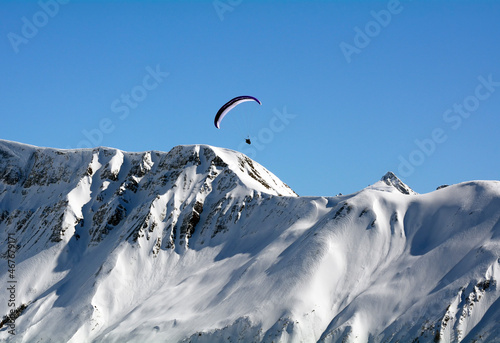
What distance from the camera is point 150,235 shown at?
156750 millimetres

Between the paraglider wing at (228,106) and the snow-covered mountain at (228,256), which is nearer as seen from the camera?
the snow-covered mountain at (228,256)

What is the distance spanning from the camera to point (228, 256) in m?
146

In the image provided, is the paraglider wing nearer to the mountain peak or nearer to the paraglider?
the paraglider

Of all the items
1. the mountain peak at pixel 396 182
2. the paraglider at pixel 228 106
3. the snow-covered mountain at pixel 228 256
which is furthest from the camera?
the mountain peak at pixel 396 182

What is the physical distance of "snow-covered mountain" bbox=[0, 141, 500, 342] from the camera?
375 ft

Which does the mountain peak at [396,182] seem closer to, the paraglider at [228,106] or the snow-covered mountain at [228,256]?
the snow-covered mountain at [228,256]

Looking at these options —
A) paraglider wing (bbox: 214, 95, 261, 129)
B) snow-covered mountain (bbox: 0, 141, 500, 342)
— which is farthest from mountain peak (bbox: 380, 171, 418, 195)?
paraglider wing (bbox: 214, 95, 261, 129)

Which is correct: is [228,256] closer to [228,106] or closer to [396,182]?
[228,106]

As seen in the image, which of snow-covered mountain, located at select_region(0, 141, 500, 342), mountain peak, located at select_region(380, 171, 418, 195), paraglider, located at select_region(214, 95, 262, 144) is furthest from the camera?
mountain peak, located at select_region(380, 171, 418, 195)

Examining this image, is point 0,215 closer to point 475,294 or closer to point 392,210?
point 392,210

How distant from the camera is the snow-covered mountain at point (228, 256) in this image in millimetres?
114188

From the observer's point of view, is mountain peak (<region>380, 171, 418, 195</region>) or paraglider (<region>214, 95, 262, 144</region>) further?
mountain peak (<region>380, 171, 418, 195</region>)

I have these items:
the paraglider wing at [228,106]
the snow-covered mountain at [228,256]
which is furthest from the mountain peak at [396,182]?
the paraglider wing at [228,106]

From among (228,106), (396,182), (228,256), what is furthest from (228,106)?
(396,182)
